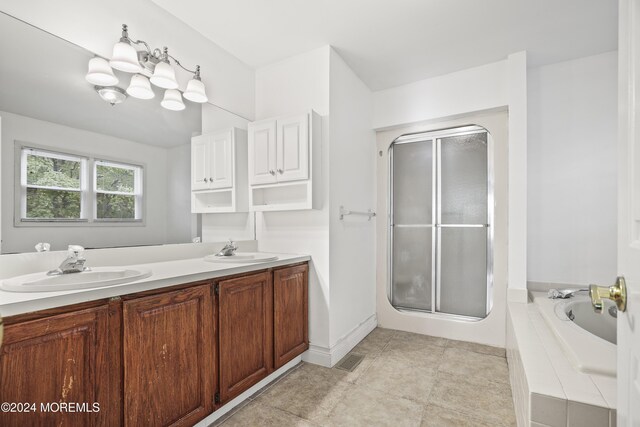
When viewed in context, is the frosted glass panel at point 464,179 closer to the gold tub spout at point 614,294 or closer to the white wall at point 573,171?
the white wall at point 573,171

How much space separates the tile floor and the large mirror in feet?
4.03

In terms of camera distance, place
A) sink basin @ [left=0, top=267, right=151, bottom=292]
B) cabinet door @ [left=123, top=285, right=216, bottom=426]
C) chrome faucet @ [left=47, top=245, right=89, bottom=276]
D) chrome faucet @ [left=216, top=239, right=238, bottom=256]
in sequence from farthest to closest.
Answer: chrome faucet @ [left=216, top=239, right=238, bottom=256]
chrome faucet @ [left=47, top=245, right=89, bottom=276]
cabinet door @ [left=123, top=285, right=216, bottom=426]
sink basin @ [left=0, top=267, right=151, bottom=292]

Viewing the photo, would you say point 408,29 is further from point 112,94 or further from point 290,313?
point 290,313

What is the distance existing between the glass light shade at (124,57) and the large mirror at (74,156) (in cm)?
11

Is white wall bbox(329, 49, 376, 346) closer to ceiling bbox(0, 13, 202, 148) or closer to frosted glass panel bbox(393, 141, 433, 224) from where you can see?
frosted glass panel bbox(393, 141, 433, 224)

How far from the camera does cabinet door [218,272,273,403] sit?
1.68m

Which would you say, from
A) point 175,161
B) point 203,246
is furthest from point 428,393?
point 175,161

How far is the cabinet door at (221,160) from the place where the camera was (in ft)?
7.77

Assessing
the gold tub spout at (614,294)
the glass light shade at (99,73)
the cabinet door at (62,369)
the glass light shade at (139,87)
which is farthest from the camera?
the glass light shade at (139,87)

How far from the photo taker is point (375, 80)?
2963mm

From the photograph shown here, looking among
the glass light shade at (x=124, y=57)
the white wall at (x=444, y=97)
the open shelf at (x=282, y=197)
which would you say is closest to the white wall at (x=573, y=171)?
the white wall at (x=444, y=97)

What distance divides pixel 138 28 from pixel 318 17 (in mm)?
1109

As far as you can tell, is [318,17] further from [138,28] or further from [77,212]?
[77,212]

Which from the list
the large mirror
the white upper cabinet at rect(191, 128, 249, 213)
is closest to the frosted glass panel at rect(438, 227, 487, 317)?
the white upper cabinet at rect(191, 128, 249, 213)
